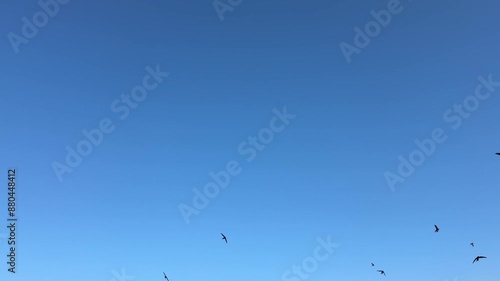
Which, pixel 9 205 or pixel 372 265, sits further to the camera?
pixel 372 265

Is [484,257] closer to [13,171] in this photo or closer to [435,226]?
[435,226]

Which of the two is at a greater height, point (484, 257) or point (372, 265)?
point (372, 265)

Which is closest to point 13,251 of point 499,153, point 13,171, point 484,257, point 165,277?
point 13,171

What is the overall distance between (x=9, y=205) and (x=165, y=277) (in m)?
Result: 19.2

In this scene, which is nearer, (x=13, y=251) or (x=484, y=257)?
(x=13, y=251)

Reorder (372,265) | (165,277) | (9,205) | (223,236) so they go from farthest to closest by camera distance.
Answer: (372,265) → (223,236) → (165,277) → (9,205)

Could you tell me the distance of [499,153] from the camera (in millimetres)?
45688

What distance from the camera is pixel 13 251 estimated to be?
148 feet

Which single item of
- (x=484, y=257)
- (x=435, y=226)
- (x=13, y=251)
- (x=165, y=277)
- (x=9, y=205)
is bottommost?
(x=484, y=257)

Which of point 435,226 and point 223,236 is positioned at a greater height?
point 223,236

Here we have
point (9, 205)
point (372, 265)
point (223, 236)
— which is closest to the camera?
point (9, 205)

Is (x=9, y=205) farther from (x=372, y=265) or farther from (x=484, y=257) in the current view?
(x=484, y=257)

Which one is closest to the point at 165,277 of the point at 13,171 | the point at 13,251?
the point at 13,251

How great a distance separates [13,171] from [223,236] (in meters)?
26.6
